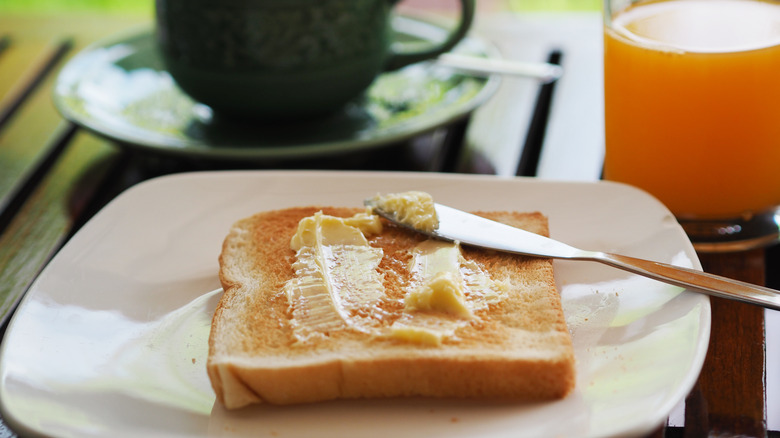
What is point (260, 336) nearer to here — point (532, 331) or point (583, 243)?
point (532, 331)

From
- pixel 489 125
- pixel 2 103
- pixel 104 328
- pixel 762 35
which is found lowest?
pixel 2 103

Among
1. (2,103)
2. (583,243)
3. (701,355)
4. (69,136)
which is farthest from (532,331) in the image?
(2,103)

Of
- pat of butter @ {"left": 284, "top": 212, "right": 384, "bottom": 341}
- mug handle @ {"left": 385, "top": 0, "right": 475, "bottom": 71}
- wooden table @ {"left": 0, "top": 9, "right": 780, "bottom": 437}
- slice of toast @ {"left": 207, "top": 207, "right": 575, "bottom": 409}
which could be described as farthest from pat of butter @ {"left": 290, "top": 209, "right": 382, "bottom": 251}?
mug handle @ {"left": 385, "top": 0, "right": 475, "bottom": 71}

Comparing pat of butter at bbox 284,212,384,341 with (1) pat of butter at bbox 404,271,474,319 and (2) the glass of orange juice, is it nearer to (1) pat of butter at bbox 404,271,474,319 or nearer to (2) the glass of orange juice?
(1) pat of butter at bbox 404,271,474,319

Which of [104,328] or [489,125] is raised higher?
[489,125]

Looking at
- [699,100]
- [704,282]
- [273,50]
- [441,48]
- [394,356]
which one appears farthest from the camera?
[441,48]

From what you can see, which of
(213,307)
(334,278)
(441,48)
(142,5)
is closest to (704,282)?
(334,278)

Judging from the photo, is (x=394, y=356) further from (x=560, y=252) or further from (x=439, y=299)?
(x=560, y=252)
